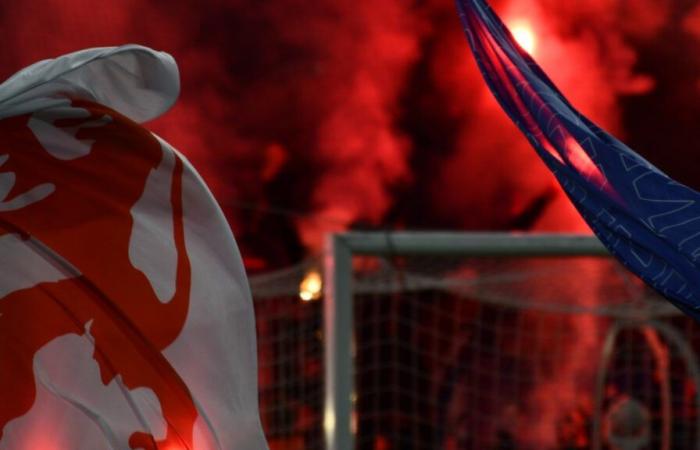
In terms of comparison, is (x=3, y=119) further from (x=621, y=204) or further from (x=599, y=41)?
(x=599, y=41)

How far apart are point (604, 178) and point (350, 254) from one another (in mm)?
1031

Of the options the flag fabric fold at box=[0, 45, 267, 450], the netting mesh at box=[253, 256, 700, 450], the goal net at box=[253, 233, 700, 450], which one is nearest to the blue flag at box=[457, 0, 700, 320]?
the flag fabric fold at box=[0, 45, 267, 450]

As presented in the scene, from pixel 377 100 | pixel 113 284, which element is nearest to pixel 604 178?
pixel 113 284

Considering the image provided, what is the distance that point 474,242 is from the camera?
3.00m

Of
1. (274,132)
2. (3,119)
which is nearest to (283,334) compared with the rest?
(274,132)

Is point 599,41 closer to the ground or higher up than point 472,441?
higher up

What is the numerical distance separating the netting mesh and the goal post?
0.58 metres

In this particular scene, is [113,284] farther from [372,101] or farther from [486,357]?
[372,101]

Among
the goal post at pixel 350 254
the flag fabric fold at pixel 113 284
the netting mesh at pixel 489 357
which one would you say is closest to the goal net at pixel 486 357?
the netting mesh at pixel 489 357

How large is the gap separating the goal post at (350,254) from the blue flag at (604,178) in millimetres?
848

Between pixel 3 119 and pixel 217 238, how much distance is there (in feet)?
0.91

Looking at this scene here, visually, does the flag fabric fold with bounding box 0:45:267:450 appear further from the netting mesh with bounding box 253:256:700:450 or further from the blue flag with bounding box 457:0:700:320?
the netting mesh with bounding box 253:256:700:450

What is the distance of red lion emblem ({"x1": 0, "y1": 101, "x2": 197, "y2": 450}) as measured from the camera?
71.4 inches

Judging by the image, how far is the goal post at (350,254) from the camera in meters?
2.89
